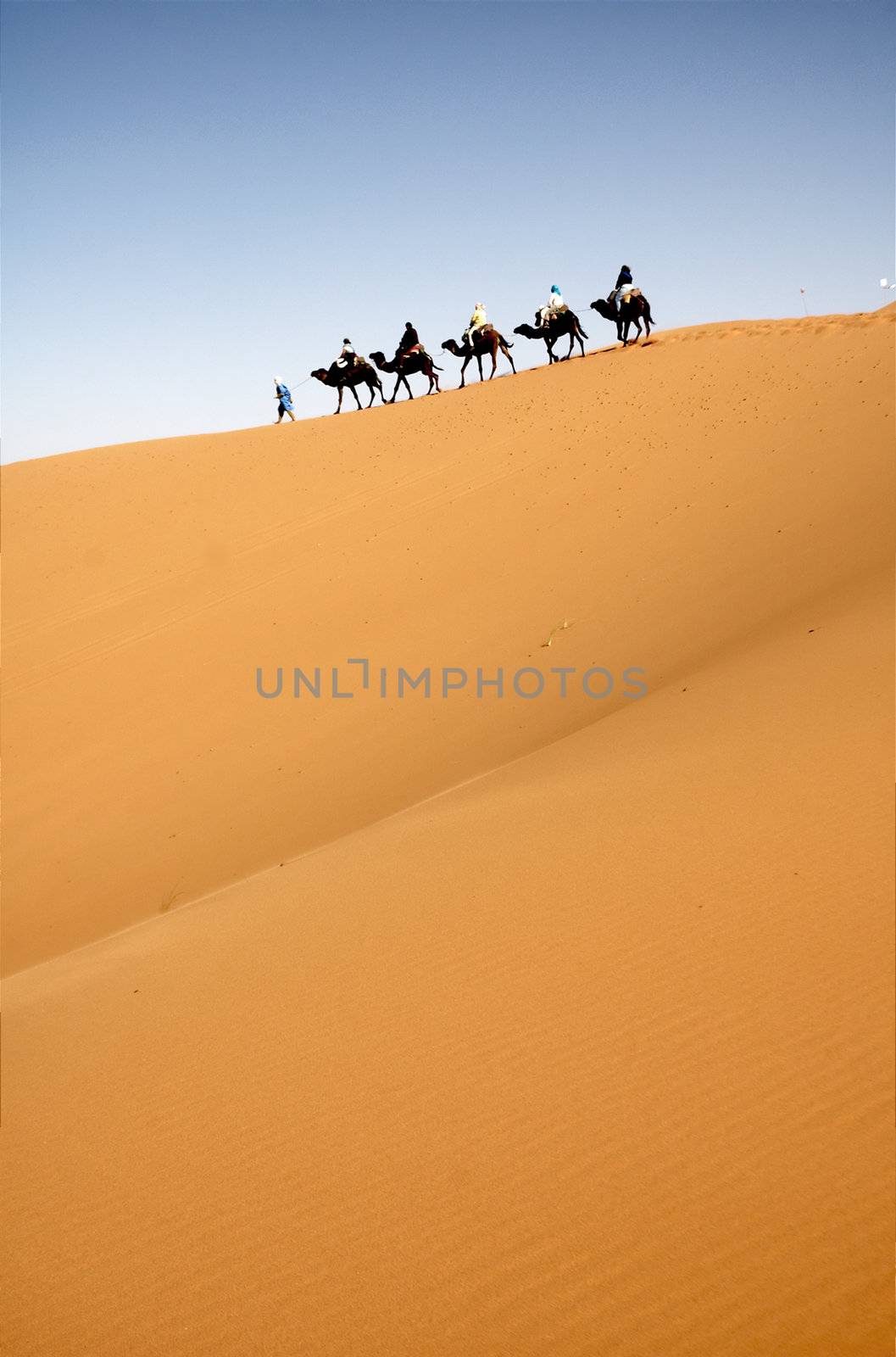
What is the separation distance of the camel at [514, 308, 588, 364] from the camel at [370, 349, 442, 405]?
2185mm

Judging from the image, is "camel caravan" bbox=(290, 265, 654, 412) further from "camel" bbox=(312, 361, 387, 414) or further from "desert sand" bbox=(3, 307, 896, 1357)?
"desert sand" bbox=(3, 307, 896, 1357)

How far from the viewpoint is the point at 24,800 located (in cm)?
893

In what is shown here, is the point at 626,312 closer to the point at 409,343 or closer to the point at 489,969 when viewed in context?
the point at 409,343

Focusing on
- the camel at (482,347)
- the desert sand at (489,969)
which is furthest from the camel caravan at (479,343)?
the desert sand at (489,969)

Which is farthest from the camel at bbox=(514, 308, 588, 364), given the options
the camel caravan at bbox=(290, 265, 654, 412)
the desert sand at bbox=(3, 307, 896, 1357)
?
the desert sand at bbox=(3, 307, 896, 1357)

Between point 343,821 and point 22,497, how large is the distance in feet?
47.2

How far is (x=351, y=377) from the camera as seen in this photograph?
884 inches

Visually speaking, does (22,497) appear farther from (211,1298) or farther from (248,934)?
(211,1298)

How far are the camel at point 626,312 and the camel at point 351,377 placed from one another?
5381 mm

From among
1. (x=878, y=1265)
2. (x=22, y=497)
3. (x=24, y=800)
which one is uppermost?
(x=22, y=497)

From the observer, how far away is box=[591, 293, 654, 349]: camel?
19688 mm

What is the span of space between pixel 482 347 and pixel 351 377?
318 centimetres

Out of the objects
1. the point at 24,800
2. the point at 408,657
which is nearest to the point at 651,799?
the point at 408,657

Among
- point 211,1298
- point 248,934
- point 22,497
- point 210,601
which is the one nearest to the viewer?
point 211,1298
